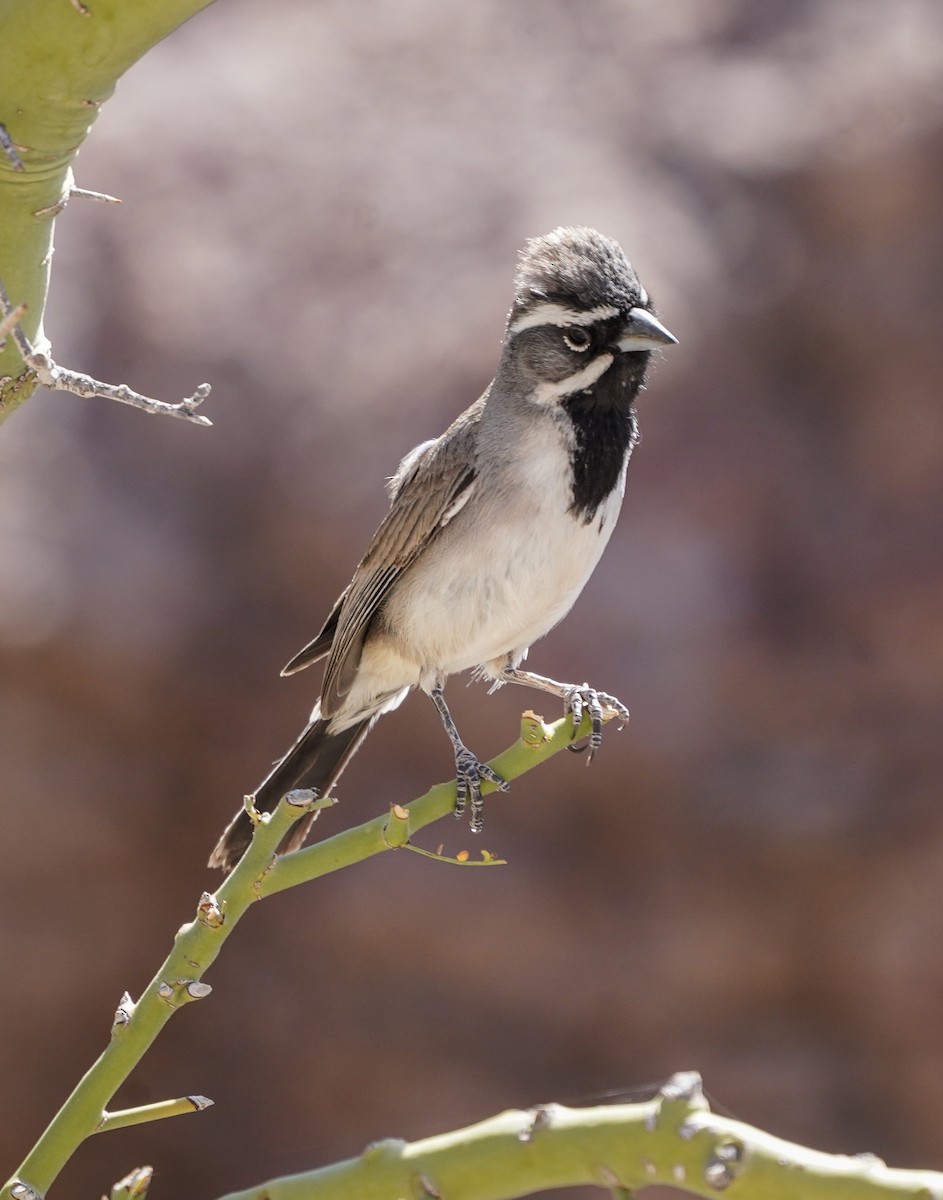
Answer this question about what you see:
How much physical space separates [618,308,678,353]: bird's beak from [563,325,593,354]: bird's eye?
111mm

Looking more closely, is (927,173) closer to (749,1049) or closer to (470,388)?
(470,388)

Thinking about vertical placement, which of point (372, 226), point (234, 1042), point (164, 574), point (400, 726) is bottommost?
point (234, 1042)

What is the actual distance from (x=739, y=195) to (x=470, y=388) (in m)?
2.13

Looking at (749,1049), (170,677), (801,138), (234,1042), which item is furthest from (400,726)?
(801,138)

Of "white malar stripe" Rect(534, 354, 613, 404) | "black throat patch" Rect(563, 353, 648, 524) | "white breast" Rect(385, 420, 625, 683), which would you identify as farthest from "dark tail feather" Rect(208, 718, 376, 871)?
"white malar stripe" Rect(534, 354, 613, 404)

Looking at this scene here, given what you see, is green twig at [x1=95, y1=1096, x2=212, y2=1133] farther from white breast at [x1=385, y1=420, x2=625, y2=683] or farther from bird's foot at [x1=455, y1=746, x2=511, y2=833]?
white breast at [x1=385, y1=420, x2=625, y2=683]

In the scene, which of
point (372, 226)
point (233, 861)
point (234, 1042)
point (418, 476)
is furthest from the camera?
point (372, 226)

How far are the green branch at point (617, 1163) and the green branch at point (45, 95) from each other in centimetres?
119

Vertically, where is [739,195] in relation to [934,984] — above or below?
above

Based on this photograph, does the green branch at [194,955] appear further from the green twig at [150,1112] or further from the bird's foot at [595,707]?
the bird's foot at [595,707]

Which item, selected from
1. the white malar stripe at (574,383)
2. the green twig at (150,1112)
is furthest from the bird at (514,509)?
the green twig at (150,1112)

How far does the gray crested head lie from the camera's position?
130 inches

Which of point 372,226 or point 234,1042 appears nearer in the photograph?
point 234,1042

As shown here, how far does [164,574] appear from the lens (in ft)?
22.3
